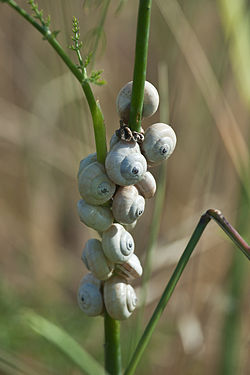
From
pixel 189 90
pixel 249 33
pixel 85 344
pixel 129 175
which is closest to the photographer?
pixel 129 175

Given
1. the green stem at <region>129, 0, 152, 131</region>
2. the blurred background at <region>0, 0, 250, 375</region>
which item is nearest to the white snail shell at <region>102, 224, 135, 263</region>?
the green stem at <region>129, 0, 152, 131</region>

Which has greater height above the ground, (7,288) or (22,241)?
(22,241)

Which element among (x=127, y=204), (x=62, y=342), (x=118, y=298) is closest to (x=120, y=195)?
(x=127, y=204)

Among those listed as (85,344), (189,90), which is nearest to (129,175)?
(85,344)

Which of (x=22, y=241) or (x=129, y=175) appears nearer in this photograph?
(x=129, y=175)

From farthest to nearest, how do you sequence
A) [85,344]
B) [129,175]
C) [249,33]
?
1. [85,344]
2. [249,33]
3. [129,175]

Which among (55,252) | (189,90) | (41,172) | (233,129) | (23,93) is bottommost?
(233,129)

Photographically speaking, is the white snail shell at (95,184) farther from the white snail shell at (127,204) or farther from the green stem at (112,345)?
the green stem at (112,345)

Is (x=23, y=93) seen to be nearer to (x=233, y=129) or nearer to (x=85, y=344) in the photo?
(x=85, y=344)
